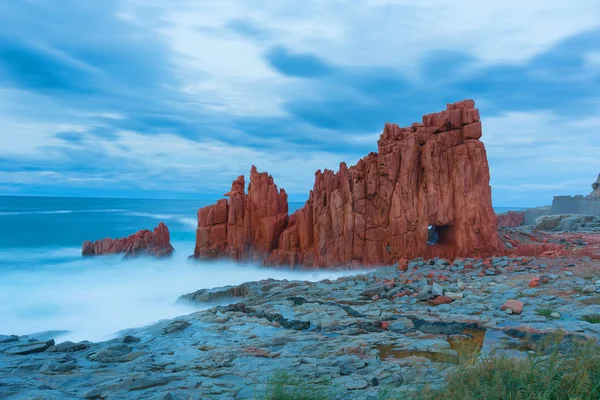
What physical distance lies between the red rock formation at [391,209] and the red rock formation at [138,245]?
8457 millimetres

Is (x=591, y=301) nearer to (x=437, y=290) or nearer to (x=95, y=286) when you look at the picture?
(x=437, y=290)

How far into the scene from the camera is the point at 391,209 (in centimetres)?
2527

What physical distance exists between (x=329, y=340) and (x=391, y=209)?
15.5m

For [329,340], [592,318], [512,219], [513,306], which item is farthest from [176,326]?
[512,219]

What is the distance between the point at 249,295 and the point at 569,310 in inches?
458

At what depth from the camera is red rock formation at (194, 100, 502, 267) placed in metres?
23.7

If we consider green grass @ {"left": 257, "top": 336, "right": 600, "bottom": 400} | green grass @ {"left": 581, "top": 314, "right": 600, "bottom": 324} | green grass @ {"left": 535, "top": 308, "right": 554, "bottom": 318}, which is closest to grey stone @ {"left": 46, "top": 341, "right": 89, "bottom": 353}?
green grass @ {"left": 257, "top": 336, "right": 600, "bottom": 400}

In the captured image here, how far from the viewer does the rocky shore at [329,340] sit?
26.4 feet

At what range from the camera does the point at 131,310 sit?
20.7 m

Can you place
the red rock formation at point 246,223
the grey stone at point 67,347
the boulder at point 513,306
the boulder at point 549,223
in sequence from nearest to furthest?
the grey stone at point 67,347, the boulder at point 513,306, the red rock formation at point 246,223, the boulder at point 549,223

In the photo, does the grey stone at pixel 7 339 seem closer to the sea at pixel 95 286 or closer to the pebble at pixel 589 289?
the sea at pixel 95 286

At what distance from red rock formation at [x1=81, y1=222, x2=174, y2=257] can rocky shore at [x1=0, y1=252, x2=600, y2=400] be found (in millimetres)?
20632

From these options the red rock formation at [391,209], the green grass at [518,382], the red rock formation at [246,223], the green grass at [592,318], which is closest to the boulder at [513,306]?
the green grass at [592,318]

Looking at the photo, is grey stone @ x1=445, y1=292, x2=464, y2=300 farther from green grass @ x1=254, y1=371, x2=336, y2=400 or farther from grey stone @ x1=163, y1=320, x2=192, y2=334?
grey stone @ x1=163, y1=320, x2=192, y2=334
